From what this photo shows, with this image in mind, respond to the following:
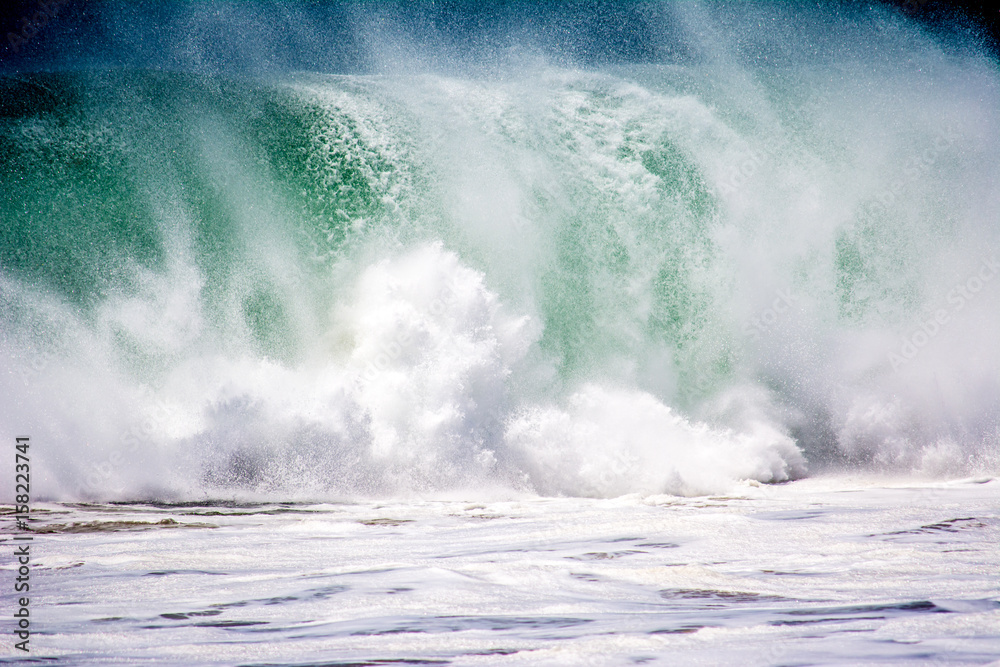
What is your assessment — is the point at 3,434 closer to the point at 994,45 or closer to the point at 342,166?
the point at 342,166

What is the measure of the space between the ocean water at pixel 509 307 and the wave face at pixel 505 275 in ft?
0.12

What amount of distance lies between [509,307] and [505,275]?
1.34ft

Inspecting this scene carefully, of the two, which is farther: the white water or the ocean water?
the ocean water

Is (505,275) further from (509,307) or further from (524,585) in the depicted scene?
(524,585)

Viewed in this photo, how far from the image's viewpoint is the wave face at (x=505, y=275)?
7000mm

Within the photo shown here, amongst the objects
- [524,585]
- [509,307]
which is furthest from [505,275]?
[524,585]

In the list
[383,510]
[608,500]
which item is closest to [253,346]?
[383,510]

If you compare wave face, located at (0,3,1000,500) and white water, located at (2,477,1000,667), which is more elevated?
wave face, located at (0,3,1000,500)

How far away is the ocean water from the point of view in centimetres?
601

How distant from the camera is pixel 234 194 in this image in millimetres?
8625

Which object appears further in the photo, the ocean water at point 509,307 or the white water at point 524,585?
the ocean water at point 509,307

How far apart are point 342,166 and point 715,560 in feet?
21.2

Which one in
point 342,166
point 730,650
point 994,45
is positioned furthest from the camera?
point 994,45

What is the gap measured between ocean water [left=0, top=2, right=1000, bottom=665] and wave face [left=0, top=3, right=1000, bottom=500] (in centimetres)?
4
